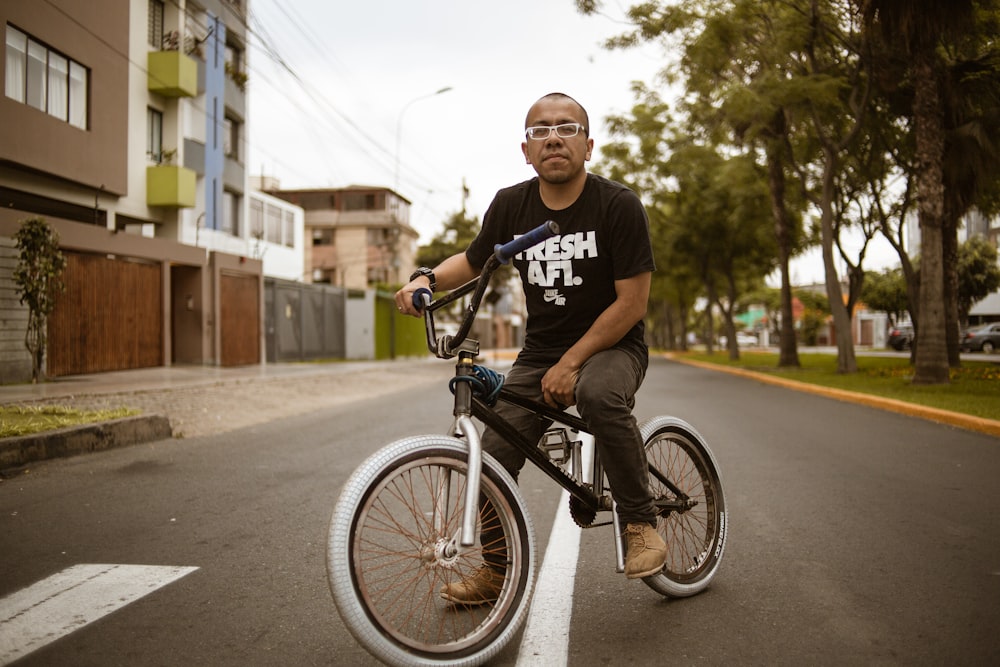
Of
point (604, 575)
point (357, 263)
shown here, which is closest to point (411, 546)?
point (604, 575)

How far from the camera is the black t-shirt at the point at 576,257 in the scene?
2828 mm

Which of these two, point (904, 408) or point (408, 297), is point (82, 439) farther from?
point (904, 408)

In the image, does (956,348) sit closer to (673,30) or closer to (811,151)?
(811,151)

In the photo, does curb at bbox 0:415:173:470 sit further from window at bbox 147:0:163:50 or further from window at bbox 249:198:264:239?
window at bbox 249:198:264:239

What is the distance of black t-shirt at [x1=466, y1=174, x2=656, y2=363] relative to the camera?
2828 mm

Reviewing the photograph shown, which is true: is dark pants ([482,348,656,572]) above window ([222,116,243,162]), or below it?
below

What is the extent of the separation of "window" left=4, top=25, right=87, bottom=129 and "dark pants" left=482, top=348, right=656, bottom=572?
15804mm

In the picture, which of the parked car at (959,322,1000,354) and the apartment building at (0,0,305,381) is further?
the parked car at (959,322,1000,354)

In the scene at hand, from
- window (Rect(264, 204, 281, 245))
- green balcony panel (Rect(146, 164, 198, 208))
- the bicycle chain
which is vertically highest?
window (Rect(264, 204, 281, 245))

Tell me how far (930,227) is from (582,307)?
12.2 metres

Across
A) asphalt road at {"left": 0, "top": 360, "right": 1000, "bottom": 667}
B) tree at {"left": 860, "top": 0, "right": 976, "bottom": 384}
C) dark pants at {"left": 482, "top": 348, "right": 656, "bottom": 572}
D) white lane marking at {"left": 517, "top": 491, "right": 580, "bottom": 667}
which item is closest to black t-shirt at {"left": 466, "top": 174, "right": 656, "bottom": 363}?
dark pants at {"left": 482, "top": 348, "right": 656, "bottom": 572}

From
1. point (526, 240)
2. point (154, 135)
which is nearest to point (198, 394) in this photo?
point (526, 240)

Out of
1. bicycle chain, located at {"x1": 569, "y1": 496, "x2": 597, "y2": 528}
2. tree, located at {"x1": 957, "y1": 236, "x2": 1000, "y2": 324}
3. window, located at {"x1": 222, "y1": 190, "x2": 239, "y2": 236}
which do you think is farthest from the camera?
tree, located at {"x1": 957, "y1": 236, "x2": 1000, "y2": 324}

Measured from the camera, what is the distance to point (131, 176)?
20.7 meters
